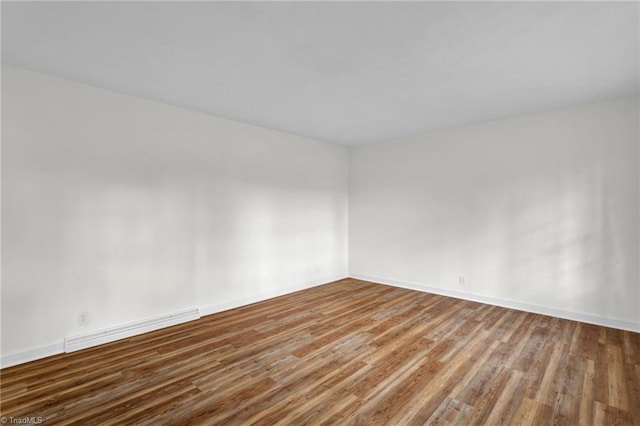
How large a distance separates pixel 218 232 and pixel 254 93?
1868 millimetres

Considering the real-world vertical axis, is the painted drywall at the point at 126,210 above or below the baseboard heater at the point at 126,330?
above

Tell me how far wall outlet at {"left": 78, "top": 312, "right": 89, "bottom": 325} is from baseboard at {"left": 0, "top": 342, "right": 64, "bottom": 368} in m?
0.22

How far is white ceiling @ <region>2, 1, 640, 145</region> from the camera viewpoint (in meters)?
1.84

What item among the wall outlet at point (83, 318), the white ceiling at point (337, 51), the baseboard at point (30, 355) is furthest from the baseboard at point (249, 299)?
the white ceiling at point (337, 51)

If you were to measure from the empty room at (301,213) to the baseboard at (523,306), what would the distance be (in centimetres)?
3

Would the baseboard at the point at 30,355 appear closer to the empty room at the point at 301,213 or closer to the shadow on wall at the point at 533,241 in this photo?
the empty room at the point at 301,213

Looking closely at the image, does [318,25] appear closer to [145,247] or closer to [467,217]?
[145,247]

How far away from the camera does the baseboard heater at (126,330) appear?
2803mm

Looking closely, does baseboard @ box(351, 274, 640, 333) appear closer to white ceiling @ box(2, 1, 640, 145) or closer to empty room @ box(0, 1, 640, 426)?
empty room @ box(0, 1, 640, 426)

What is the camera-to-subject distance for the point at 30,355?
8.50 feet

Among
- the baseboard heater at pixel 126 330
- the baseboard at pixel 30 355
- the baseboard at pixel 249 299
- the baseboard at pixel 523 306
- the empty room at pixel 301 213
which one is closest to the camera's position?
the empty room at pixel 301 213

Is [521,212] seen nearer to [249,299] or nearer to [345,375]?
[345,375]

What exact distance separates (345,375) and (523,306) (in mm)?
2986

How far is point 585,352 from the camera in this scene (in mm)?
2766
